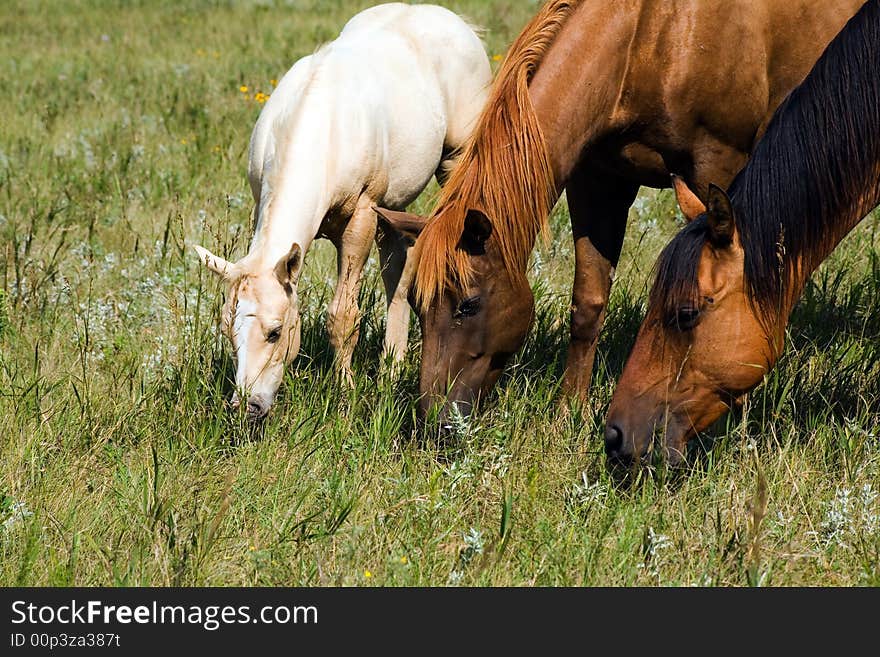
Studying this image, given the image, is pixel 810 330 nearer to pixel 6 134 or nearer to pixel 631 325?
pixel 631 325

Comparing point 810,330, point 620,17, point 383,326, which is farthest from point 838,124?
point 383,326

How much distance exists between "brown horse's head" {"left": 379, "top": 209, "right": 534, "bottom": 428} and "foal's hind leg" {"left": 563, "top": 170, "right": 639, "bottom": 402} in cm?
75

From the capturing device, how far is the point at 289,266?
159 inches

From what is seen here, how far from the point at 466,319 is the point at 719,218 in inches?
38.9

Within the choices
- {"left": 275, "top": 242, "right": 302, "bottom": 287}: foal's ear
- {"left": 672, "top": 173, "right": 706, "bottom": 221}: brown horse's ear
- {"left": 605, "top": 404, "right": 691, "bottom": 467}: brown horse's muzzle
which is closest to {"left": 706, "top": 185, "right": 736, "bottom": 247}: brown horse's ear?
{"left": 672, "top": 173, "right": 706, "bottom": 221}: brown horse's ear

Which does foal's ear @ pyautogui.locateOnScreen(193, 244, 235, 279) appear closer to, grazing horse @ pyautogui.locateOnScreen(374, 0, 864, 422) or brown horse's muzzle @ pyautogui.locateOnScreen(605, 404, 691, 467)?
grazing horse @ pyautogui.locateOnScreen(374, 0, 864, 422)

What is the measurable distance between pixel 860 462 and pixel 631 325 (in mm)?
1563

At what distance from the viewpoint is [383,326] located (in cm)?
521

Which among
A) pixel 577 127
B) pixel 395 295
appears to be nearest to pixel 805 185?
pixel 577 127

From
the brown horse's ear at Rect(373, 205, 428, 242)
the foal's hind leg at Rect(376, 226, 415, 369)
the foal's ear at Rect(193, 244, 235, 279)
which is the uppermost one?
the brown horse's ear at Rect(373, 205, 428, 242)

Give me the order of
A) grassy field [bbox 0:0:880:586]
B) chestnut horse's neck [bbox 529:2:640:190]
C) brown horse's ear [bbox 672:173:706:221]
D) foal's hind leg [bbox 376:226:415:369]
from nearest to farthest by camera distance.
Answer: grassy field [bbox 0:0:880:586] → brown horse's ear [bbox 672:173:706:221] → chestnut horse's neck [bbox 529:2:640:190] → foal's hind leg [bbox 376:226:415:369]

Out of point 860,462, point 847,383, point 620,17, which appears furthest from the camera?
point 847,383

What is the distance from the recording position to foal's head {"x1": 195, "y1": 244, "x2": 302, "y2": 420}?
3928mm

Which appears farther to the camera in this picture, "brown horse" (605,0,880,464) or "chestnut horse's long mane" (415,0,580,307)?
"chestnut horse's long mane" (415,0,580,307)
